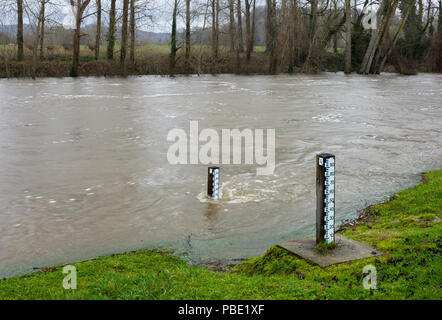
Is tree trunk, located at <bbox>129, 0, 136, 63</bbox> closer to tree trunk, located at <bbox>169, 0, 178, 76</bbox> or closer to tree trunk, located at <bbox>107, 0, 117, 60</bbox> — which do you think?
tree trunk, located at <bbox>107, 0, 117, 60</bbox>

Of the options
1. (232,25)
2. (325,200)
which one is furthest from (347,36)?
(325,200)

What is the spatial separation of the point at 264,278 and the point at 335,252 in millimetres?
1032

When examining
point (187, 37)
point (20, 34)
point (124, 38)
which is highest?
point (187, 37)

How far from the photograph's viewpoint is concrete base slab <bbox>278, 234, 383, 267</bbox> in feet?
19.5

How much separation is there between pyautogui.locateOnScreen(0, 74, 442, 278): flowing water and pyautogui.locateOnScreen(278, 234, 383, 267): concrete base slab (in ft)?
4.48

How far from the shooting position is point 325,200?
6.36 m

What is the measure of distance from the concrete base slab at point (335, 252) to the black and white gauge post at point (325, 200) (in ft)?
0.54

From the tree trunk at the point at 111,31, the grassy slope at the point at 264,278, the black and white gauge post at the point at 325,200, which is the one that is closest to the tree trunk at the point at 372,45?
the tree trunk at the point at 111,31

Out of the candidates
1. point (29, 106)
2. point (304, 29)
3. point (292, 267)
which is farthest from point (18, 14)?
point (292, 267)

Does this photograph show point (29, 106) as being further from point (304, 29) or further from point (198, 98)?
point (304, 29)

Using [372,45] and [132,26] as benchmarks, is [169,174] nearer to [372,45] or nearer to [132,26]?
[132,26]

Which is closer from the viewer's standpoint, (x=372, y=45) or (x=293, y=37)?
(x=293, y=37)

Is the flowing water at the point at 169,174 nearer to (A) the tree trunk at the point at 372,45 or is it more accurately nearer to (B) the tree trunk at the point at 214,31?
(A) the tree trunk at the point at 372,45

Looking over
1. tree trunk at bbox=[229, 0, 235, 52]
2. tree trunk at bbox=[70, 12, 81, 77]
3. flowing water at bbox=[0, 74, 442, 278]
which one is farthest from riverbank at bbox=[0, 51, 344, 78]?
flowing water at bbox=[0, 74, 442, 278]
